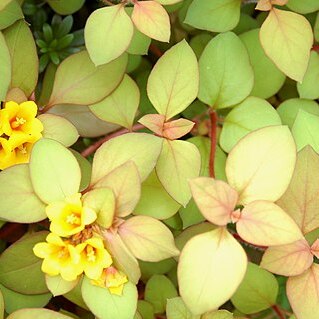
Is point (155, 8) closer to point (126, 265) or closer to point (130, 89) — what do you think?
point (130, 89)

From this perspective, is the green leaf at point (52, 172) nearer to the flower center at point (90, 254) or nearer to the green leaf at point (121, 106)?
the flower center at point (90, 254)

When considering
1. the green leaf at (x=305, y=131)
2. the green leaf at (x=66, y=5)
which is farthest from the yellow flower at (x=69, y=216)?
the green leaf at (x=66, y=5)

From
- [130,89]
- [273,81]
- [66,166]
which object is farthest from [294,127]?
[66,166]

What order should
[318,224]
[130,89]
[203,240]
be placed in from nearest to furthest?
[203,240], [318,224], [130,89]

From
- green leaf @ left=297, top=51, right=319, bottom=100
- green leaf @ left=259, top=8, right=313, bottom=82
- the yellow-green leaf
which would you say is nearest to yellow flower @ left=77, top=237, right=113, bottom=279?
the yellow-green leaf

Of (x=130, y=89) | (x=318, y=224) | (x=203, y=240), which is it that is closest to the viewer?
(x=203, y=240)

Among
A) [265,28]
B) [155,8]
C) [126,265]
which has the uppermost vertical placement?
[155,8]

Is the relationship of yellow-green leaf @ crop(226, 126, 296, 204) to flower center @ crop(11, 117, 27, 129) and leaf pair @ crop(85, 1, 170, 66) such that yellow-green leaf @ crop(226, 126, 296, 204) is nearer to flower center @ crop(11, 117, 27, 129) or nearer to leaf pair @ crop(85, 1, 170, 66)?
leaf pair @ crop(85, 1, 170, 66)
